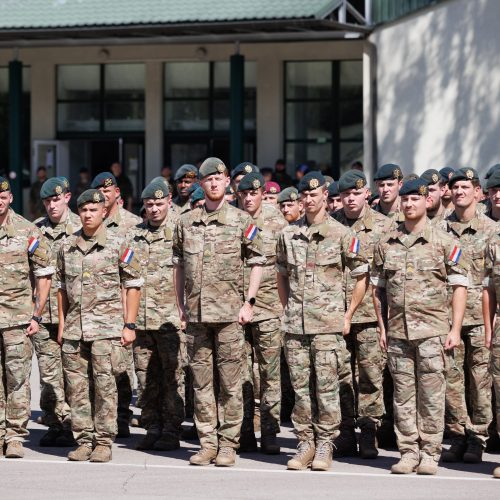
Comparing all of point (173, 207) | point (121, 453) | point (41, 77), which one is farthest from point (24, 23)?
point (121, 453)

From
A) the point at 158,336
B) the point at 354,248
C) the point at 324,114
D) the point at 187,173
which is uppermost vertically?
the point at 324,114

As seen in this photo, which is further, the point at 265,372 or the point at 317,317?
the point at 265,372

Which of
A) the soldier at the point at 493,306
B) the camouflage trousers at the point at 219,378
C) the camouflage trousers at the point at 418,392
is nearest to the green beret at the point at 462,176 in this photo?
the soldier at the point at 493,306

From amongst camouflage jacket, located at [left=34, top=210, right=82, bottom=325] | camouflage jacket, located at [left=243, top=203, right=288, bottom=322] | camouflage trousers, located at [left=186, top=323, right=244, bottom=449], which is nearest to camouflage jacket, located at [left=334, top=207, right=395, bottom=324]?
camouflage jacket, located at [left=243, top=203, right=288, bottom=322]

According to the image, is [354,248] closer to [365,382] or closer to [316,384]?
[316,384]

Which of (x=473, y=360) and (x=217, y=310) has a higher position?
(x=217, y=310)

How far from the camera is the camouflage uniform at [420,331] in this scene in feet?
33.0

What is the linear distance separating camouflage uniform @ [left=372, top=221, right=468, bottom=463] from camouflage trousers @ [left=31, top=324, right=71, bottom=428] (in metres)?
3.14

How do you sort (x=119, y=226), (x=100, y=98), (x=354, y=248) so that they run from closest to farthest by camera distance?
1. (x=354, y=248)
2. (x=119, y=226)
3. (x=100, y=98)

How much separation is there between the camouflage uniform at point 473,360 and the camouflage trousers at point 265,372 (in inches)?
54.1

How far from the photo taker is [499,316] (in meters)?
10.1

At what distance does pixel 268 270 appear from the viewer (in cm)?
1188

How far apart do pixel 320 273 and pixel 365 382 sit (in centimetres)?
108

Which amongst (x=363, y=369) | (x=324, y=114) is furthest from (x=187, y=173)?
(x=324, y=114)
